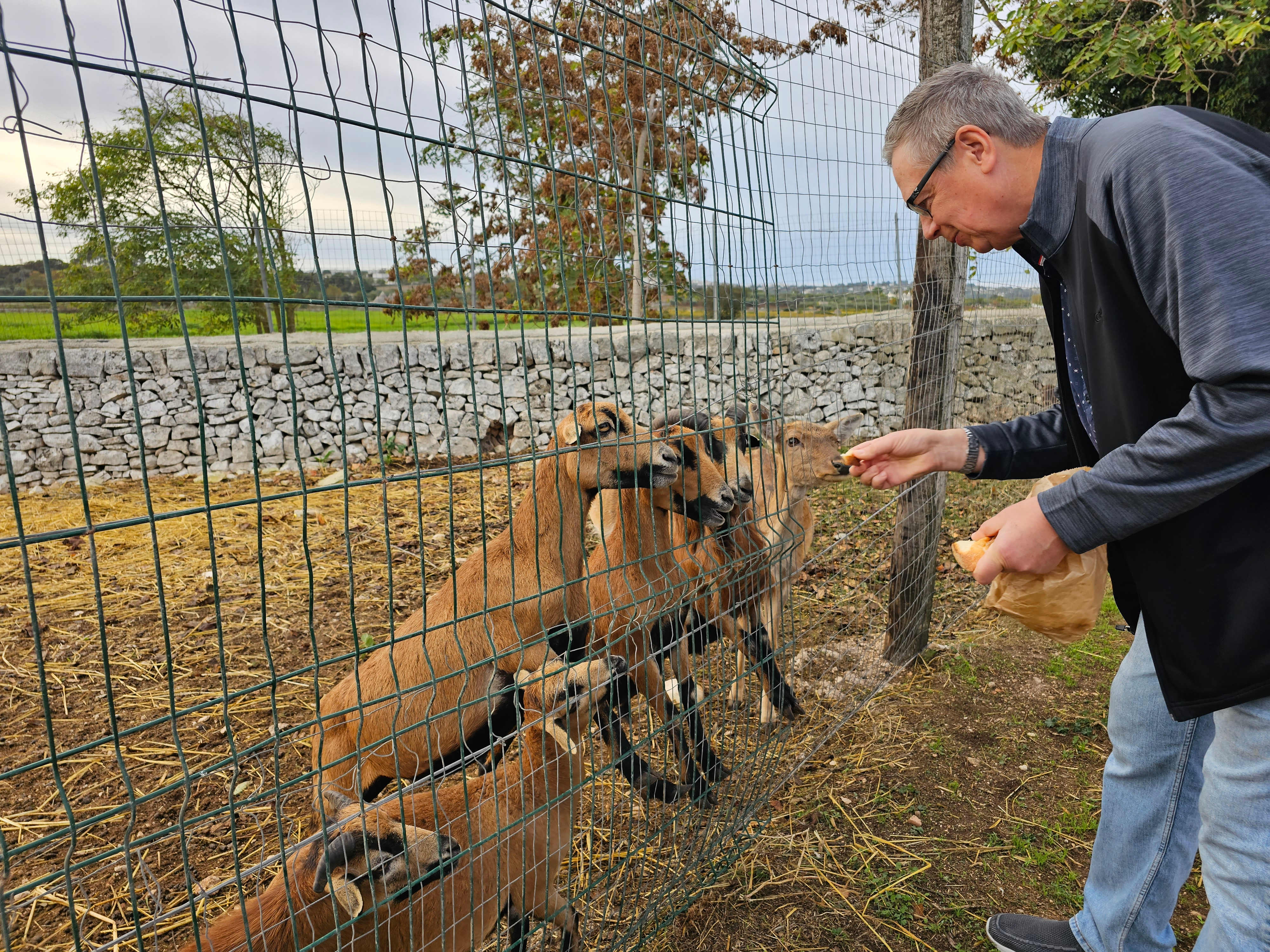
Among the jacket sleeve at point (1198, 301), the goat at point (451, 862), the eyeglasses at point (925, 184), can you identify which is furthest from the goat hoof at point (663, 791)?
the eyeglasses at point (925, 184)

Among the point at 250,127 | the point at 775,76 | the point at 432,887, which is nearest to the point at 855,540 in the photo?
the point at 775,76

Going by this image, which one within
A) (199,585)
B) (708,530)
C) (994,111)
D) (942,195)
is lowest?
(199,585)

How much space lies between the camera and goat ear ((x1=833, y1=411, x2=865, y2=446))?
18.5 feet

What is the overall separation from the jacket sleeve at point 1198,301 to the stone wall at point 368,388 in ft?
24.2

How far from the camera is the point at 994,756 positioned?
4066 millimetres

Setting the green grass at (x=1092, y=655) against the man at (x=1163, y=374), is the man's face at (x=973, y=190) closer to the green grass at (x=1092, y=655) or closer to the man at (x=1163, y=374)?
the man at (x=1163, y=374)

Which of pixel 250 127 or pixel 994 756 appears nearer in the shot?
pixel 250 127

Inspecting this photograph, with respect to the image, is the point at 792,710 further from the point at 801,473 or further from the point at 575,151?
the point at 575,151

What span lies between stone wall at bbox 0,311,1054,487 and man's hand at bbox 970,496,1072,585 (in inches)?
281

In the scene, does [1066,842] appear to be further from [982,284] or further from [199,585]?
[982,284]

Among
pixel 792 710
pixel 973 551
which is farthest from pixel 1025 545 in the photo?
pixel 792 710

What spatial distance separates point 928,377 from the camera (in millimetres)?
4656

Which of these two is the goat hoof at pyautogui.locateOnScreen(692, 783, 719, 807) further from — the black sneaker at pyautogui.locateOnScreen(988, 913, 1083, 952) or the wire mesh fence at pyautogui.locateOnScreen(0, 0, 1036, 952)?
the black sneaker at pyautogui.locateOnScreen(988, 913, 1083, 952)

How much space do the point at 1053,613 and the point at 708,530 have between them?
2.12 metres
